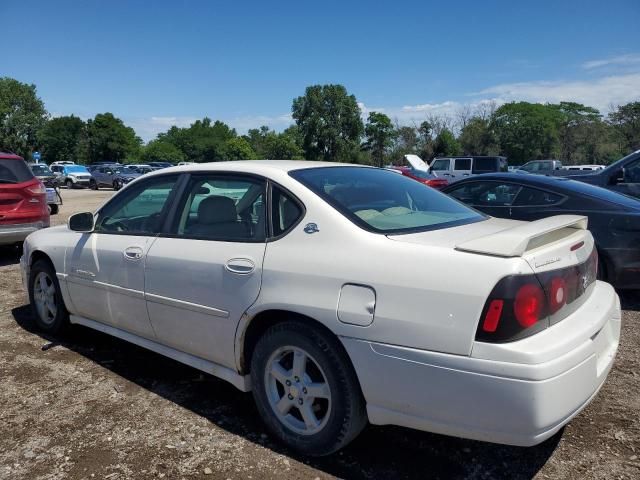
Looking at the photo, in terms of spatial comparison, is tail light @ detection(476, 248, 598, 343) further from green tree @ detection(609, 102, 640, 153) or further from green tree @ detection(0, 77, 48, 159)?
green tree @ detection(0, 77, 48, 159)

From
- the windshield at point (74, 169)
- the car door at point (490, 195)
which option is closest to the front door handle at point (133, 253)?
the car door at point (490, 195)

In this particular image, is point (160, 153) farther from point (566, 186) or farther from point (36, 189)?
point (566, 186)

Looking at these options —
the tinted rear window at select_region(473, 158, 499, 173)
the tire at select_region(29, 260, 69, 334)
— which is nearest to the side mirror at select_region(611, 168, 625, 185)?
the tire at select_region(29, 260, 69, 334)

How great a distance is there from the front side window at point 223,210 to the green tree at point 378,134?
61.8 metres

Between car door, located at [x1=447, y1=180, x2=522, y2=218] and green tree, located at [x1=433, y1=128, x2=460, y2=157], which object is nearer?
car door, located at [x1=447, y1=180, x2=522, y2=218]

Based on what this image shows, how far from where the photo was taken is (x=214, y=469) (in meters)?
2.62

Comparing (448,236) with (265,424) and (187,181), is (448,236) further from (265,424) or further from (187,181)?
(187,181)

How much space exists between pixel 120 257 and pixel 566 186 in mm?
4606

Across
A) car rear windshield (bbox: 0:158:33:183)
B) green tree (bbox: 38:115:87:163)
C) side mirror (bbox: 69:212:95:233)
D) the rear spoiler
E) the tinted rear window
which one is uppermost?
green tree (bbox: 38:115:87:163)

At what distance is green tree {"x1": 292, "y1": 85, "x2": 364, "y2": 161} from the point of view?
61.2m

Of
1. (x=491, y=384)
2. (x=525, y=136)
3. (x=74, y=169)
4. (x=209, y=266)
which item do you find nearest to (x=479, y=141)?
(x=525, y=136)

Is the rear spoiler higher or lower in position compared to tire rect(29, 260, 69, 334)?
higher

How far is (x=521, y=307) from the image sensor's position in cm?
214

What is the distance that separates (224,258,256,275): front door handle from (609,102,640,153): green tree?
203ft
